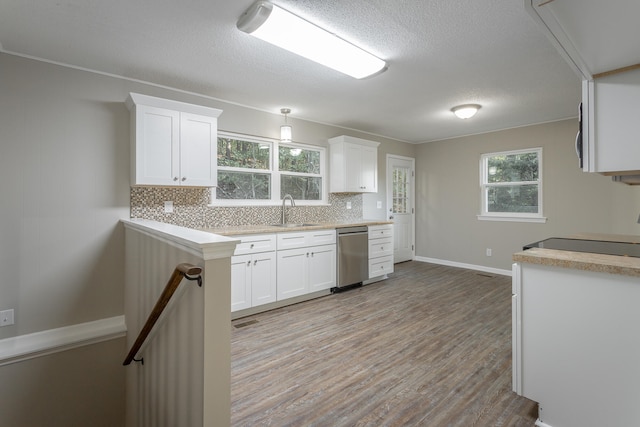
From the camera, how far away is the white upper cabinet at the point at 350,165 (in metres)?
4.73

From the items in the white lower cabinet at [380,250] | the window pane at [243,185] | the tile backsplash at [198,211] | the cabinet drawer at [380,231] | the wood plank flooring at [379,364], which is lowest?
the wood plank flooring at [379,364]

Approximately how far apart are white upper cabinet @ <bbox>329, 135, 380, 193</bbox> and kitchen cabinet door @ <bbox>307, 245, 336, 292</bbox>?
3.74 ft

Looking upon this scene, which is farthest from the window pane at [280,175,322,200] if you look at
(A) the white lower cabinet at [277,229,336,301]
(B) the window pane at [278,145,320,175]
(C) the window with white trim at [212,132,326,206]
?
(A) the white lower cabinet at [277,229,336,301]

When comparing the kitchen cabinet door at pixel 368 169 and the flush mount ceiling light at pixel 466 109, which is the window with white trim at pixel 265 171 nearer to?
the kitchen cabinet door at pixel 368 169

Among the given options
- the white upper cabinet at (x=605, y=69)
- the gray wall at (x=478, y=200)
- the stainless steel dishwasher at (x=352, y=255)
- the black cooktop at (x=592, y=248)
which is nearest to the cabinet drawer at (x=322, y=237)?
the stainless steel dishwasher at (x=352, y=255)

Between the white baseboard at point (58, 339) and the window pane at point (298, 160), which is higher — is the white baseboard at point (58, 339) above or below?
below

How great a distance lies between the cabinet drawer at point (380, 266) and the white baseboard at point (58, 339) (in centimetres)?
319

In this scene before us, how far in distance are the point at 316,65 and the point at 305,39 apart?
1.79ft

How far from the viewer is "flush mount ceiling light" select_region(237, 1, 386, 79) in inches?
78.2

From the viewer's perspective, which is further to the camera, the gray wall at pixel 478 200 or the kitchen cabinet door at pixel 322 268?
the gray wall at pixel 478 200

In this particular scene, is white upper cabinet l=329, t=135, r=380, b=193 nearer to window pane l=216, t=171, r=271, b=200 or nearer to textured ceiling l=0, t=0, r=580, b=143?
textured ceiling l=0, t=0, r=580, b=143

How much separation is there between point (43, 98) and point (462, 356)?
4185mm

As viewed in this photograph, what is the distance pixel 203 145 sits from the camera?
3260 millimetres

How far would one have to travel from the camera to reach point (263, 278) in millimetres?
3443
